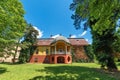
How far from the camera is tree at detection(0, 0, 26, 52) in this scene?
68.0 feet

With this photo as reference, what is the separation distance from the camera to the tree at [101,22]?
7.90 m

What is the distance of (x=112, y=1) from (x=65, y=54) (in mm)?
38182

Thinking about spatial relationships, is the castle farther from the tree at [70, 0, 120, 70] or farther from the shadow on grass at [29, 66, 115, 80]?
the shadow on grass at [29, 66, 115, 80]

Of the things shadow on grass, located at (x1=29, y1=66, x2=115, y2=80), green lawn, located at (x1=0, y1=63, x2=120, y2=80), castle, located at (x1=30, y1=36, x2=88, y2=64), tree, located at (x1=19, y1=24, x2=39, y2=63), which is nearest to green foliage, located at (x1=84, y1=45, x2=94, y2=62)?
castle, located at (x1=30, y1=36, x2=88, y2=64)

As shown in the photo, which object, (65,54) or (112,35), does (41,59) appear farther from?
(112,35)

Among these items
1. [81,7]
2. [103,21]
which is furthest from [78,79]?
[81,7]

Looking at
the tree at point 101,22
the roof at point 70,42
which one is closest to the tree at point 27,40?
the roof at point 70,42

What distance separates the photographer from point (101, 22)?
358 inches

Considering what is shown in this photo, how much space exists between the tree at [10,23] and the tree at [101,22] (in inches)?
284

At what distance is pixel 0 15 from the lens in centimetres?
1884

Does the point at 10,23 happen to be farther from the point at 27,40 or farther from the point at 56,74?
the point at 27,40

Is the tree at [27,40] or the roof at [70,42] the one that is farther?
the roof at [70,42]

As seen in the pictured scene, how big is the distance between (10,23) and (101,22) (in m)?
15.2

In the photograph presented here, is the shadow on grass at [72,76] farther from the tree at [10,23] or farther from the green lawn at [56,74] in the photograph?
the tree at [10,23]
